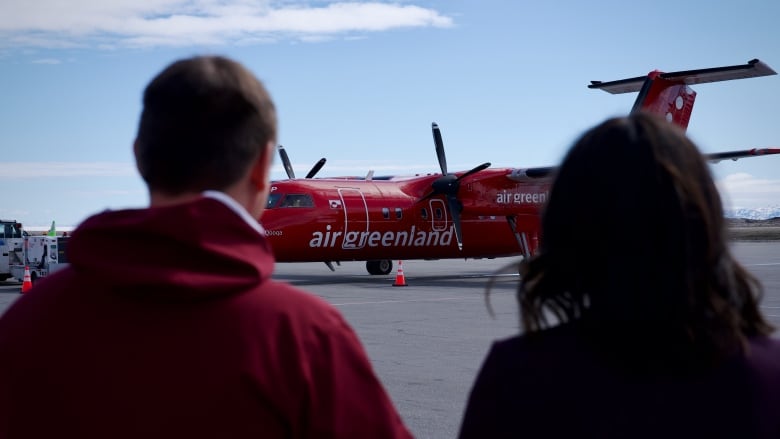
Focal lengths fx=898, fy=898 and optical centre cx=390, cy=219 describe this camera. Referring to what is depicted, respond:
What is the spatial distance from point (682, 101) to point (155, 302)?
24.3m

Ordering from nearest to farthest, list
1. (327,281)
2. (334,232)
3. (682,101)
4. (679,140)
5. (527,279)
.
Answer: (679,140), (527,279), (334,232), (327,281), (682,101)

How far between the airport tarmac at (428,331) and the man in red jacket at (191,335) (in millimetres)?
830

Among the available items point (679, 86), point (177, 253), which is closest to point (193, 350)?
point (177, 253)

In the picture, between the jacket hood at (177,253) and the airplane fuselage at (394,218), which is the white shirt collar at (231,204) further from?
the airplane fuselage at (394,218)

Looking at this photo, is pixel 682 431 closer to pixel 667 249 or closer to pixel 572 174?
pixel 667 249

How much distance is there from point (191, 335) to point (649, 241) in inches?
31.0

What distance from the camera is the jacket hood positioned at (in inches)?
58.0

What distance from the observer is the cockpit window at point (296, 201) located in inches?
782

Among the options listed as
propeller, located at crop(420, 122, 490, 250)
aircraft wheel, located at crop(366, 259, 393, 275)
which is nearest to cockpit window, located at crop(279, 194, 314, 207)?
propeller, located at crop(420, 122, 490, 250)

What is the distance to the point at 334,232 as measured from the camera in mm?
20359

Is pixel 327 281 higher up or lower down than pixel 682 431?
lower down

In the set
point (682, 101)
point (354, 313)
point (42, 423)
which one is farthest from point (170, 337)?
point (682, 101)

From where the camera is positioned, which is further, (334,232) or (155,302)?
(334,232)

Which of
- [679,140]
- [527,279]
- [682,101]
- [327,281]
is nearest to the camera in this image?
[679,140]
